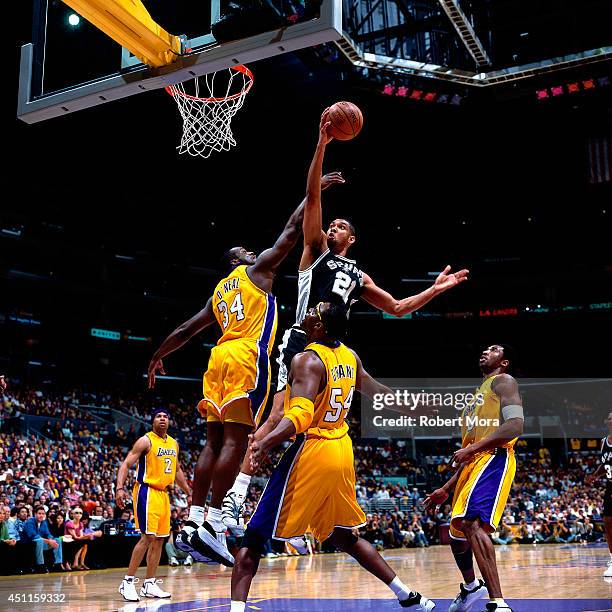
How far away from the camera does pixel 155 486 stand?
929 cm

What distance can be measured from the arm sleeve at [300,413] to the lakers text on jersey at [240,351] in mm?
780

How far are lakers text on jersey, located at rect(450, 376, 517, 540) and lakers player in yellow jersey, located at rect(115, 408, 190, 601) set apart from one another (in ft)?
13.6

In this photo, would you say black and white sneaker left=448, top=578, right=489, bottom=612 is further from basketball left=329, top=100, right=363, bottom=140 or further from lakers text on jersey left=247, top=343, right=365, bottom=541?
basketball left=329, top=100, right=363, bottom=140

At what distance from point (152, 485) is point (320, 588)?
2383 millimetres

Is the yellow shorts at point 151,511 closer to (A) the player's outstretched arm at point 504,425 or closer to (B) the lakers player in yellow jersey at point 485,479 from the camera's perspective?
(B) the lakers player in yellow jersey at point 485,479

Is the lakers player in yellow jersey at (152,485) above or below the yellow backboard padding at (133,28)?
below

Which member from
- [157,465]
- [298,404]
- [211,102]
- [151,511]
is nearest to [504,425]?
[298,404]

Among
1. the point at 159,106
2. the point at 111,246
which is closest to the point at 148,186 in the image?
the point at 111,246

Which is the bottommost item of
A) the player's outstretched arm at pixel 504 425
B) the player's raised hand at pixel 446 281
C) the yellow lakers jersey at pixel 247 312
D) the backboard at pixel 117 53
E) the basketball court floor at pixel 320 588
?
the basketball court floor at pixel 320 588

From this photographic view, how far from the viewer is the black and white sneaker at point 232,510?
4.95m

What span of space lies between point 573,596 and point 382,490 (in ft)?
56.0

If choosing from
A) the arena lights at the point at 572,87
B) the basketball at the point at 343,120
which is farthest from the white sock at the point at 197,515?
the arena lights at the point at 572,87

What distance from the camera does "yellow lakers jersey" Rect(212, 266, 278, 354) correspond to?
5715 mm

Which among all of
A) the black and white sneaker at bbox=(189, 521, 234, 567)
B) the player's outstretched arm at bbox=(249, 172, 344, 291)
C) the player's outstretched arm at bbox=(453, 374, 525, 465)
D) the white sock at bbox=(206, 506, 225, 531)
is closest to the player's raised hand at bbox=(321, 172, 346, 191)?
the player's outstretched arm at bbox=(249, 172, 344, 291)
